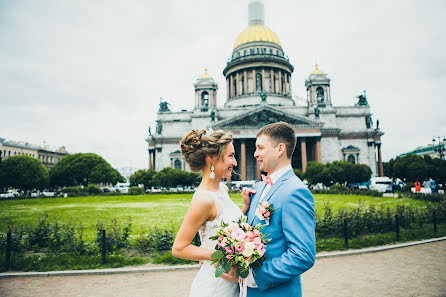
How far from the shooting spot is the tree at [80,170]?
58.3 metres

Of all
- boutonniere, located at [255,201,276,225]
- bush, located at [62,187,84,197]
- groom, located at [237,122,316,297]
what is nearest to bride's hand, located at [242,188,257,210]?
groom, located at [237,122,316,297]

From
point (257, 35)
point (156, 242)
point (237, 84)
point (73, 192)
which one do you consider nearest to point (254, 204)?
point (156, 242)

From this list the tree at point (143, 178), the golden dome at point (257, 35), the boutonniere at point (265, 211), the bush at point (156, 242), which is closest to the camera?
the boutonniere at point (265, 211)

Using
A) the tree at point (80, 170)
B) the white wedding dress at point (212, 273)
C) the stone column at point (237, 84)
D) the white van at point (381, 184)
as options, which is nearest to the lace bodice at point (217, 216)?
the white wedding dress at point (212, 273)

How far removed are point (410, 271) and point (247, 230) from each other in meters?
7.05

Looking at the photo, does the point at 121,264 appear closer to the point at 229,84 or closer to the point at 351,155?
the point at 351,155

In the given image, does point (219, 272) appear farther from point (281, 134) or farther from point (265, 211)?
point (281, 134)

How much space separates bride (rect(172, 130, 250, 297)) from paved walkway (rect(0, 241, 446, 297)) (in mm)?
3802

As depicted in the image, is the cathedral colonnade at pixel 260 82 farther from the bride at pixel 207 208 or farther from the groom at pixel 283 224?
the groom at pixel 283 224

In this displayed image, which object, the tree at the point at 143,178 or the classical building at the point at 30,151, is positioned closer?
the tree at the point at 143,178

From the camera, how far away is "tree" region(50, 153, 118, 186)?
5834cm

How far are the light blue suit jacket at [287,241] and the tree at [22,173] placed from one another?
2129 inches

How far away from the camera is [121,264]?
837cm

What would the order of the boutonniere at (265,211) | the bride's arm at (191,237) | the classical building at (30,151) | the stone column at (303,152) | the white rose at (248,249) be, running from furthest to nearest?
the classical building at (30,151), the stone column at (303,152), the bride's arm at (191,237), the boutonniere at (265,211), the white rose at (248,249)
